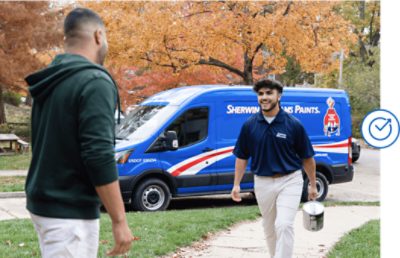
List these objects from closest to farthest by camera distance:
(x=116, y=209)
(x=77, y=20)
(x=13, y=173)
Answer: (x=116, y=209) < (x=77, y=20) < (x=13, y=173)

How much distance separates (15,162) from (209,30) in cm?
761

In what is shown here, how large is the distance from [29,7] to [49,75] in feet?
75.4

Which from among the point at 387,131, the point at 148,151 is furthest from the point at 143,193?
the point at 387,131

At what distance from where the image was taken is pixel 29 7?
81.4ft

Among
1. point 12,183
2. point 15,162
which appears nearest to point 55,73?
point 12,183

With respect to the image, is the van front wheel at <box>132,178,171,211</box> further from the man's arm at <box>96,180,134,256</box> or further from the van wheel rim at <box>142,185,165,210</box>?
the man's arm at <box>96,180,134,256</box>

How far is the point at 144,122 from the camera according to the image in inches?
444

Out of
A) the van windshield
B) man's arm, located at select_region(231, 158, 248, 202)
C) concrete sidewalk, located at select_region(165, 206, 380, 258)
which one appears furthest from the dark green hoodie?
the van windshield

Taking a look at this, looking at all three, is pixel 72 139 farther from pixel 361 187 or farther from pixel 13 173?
pixel 13 173

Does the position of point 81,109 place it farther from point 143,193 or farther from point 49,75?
point 143,193

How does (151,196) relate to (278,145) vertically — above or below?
below

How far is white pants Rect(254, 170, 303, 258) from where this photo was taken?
569 centimetres

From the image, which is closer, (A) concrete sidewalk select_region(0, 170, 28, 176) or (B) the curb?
(B) the curb

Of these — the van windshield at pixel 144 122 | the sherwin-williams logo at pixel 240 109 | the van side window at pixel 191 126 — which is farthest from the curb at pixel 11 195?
the sherwin-williams logo at pixel 240 109
